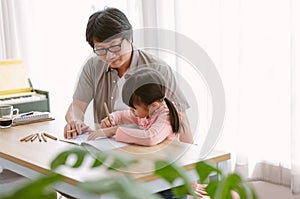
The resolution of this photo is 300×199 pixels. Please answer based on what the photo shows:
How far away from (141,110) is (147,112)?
0.09 feet

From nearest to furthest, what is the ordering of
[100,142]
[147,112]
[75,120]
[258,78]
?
1. [147,112]
2. [100,142]
3. [75,120]
4. [258,78]

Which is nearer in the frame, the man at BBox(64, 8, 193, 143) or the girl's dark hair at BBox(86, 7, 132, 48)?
the man at BBox(64, 8, 193, 143)

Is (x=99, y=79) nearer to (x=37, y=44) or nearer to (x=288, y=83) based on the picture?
(x=288, y=83)

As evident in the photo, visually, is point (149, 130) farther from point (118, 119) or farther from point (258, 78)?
point (258, 78)

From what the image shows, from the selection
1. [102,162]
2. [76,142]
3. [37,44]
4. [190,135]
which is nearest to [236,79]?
[190,135]

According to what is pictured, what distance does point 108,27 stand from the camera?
2.55 m

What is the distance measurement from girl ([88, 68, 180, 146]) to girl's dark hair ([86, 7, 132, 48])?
0.23 m

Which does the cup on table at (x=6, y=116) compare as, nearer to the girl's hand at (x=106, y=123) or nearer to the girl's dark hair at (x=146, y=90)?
the girl's hand at (x=106, y=123)

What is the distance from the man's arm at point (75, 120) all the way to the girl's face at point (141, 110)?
0.37m

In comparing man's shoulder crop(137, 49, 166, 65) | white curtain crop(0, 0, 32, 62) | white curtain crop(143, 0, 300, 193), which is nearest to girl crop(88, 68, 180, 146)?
man's shoulder crop(137, 49, 166, 65)

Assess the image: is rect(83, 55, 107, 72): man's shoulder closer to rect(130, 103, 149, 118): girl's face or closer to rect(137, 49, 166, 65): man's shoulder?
rect(137, 49, 166, 65): man's shoulder

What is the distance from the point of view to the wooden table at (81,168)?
205 centimetres

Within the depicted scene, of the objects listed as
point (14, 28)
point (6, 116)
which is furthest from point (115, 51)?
point (14, 28)

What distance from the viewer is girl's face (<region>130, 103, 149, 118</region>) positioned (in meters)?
2.31
